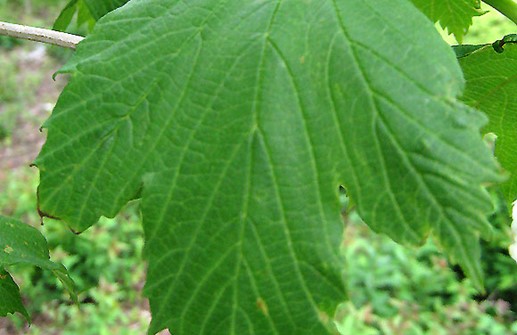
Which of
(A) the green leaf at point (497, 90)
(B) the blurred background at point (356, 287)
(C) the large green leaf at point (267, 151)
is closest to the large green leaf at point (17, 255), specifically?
(C) the large green leaf at point (267, 151)

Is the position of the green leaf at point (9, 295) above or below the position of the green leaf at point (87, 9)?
below

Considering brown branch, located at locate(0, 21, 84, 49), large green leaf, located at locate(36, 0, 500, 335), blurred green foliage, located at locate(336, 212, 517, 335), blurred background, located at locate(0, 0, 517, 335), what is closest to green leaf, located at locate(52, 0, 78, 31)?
brown branch, located at locate(0, 21, 84, 49)

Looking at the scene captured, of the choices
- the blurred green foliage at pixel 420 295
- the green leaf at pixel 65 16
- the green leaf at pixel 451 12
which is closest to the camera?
the green leaf at pixel 451 12

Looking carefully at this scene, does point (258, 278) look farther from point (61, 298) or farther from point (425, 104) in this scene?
point (61, 298)

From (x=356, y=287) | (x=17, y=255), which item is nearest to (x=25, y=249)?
(x=17, y=255)

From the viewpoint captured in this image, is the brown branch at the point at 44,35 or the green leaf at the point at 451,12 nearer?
the brown branch at the point at 44,35

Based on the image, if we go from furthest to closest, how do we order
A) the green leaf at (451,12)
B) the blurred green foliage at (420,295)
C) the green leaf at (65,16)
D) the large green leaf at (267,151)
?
the blurred green foliage at (420,295), the green leaf at (65,16), the green leaf at (451,12), the large green leaf at (267,151)

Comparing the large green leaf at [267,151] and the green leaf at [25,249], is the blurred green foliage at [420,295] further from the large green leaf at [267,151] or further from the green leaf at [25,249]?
the large green leaf at [267,151]
